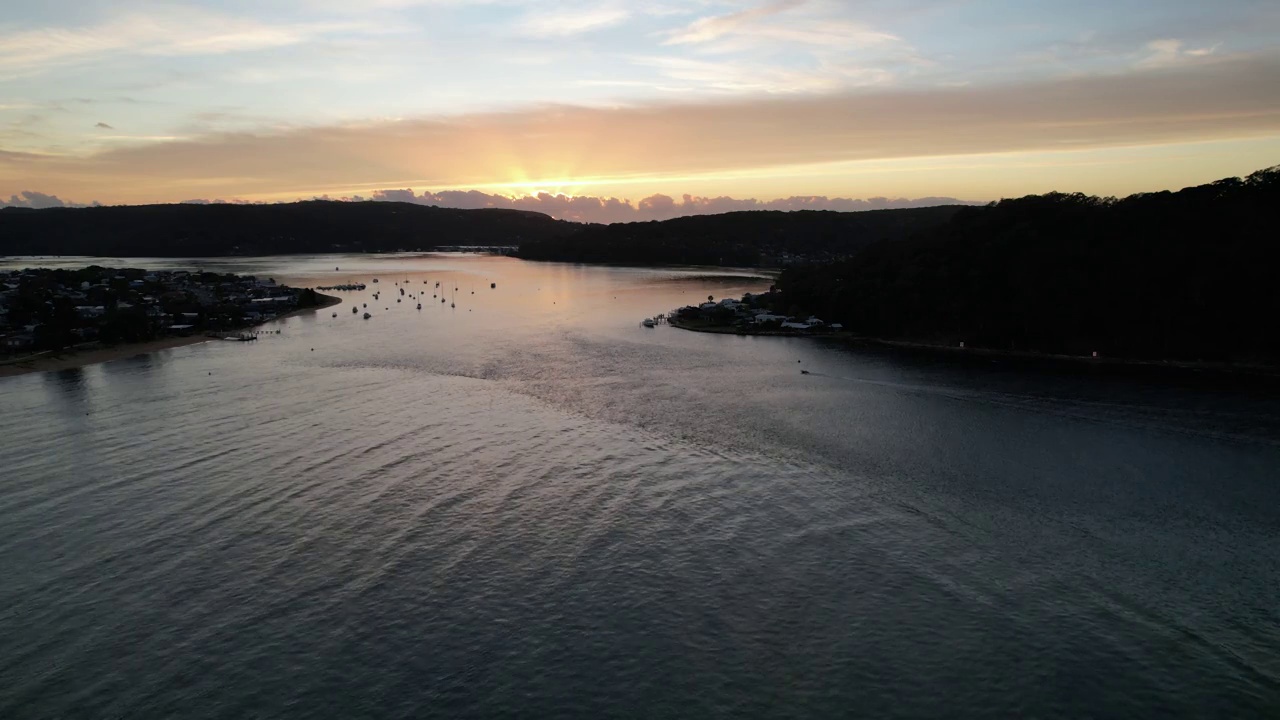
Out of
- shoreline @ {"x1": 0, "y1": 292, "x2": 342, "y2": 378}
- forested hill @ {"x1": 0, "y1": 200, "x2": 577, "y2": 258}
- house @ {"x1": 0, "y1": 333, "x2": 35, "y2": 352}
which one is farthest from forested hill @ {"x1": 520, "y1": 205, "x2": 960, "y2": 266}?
house @ {"x1": 0, "y1": 333, "x2": 35, "y2": 352}

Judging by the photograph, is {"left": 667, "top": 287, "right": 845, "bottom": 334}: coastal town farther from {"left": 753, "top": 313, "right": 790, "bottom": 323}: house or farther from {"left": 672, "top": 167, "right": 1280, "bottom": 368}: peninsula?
{"left": 672, "top": 167, "right": 1280, "bottom": 368}: peninsula

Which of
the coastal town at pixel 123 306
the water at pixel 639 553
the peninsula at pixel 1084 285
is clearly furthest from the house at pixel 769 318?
the coastal town at pixel 123 306

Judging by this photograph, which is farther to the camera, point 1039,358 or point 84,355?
point 84,355

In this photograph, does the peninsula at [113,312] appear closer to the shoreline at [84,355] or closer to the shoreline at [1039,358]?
the shoreline at [84,355]

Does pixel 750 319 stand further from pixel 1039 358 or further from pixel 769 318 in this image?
pixel 1039 358

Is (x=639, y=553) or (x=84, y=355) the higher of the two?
(x=84, y=355)

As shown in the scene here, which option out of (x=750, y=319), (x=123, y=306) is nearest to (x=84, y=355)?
(x=123, y=306)

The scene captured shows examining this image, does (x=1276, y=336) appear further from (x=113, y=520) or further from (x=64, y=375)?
(x=64, y=375)
